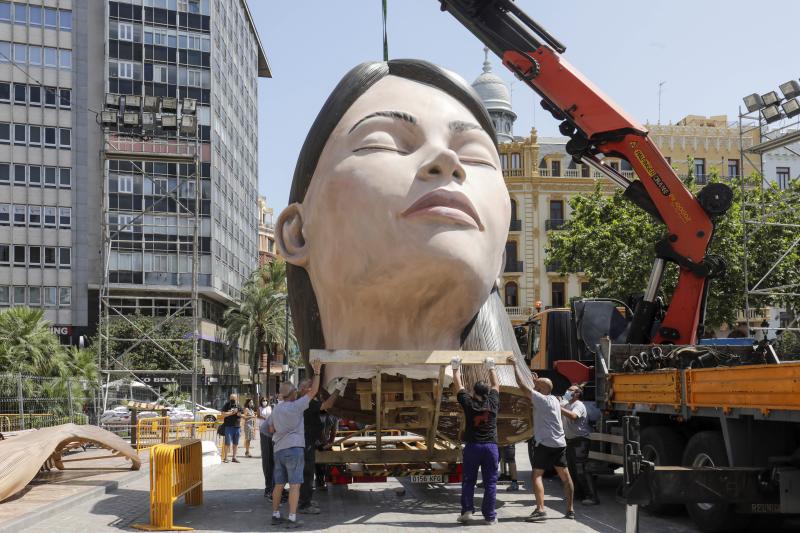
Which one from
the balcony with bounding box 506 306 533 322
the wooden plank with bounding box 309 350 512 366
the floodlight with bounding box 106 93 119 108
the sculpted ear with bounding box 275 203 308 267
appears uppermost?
the floodlight with bounding box 106 93 119 108

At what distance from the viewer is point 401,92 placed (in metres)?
9.01

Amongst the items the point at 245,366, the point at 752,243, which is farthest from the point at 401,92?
the point at 245,366

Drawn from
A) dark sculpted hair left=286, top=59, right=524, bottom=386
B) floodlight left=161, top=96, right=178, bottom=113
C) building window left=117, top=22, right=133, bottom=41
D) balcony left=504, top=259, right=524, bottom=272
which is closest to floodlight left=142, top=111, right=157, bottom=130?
floodlight left=161, top=96, right=178, bottom=113

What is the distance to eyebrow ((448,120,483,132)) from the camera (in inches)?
346

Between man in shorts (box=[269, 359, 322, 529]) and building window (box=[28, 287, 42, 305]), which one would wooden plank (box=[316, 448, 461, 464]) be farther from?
building window (box=[28, 287, 42, 305])

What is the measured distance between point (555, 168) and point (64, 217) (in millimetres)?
26764

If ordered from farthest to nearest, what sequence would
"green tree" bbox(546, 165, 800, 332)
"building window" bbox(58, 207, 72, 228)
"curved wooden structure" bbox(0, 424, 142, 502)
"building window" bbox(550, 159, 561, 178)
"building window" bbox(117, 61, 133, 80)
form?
1. "building window" bbox(550, 159, 561, 178)
2. "building window" bbox(117, 61, 133, 80)
3. "building window" bbox(58, 207, 72, 228)
4. "green tree" bbox(546, 165, 800, 332)
5. "curved wooden structure" bbox(0, 424, 142, 502)

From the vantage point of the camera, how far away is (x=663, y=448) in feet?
32.3

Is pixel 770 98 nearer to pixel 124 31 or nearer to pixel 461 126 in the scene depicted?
pixel 461 126

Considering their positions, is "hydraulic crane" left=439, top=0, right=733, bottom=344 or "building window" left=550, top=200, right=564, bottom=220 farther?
"building window" left=550, top=200, right=564, bottom=220

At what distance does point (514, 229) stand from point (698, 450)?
41.0 meters

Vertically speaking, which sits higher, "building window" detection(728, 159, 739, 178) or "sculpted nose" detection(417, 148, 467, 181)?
"building window" detection(728, 159, 739, 178)

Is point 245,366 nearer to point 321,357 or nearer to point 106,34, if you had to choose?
point 106,34

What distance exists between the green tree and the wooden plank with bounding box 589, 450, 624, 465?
606 inches
